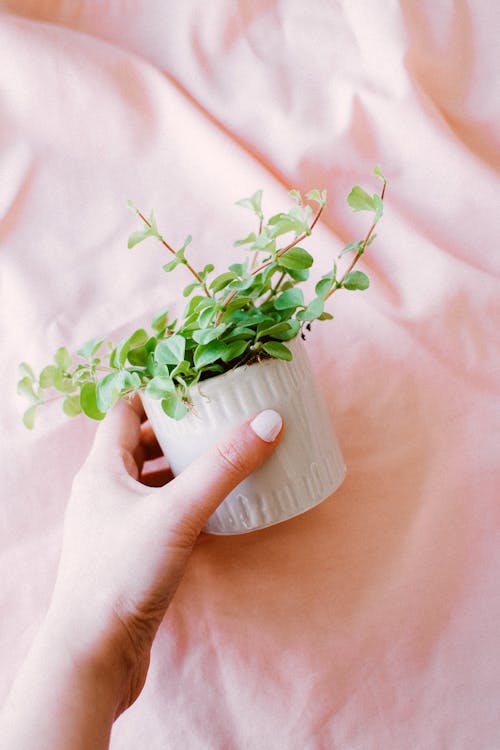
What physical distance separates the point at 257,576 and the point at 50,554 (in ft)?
0.85

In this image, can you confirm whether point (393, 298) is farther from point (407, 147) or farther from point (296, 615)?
point (296, 615)

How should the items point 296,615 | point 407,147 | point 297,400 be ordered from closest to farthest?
point 297,400 → point 296,615 → point 407,147

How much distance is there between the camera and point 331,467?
82 centimetres

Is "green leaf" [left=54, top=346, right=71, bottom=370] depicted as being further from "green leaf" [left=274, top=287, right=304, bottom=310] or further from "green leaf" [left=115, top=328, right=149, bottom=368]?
"green leaf" [left=274, top=287, right=304, bottom=310]

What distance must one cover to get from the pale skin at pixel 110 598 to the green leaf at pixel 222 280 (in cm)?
14

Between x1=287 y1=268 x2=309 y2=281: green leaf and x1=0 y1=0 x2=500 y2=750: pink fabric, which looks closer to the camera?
x1=287 y1=268 x2=309 y2=281: green leaf

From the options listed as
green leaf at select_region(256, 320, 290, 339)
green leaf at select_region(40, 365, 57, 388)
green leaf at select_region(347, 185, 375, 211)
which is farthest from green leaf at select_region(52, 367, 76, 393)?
green leaf at select_region(347, 185, 375, 211)

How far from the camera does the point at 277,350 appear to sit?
74 cm

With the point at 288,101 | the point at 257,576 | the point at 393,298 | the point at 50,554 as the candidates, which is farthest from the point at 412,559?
the point at 288,101

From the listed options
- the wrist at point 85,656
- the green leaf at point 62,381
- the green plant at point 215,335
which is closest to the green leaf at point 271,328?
the green plant at point 215,335

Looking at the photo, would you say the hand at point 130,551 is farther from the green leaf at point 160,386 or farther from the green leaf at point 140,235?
the green leaf at point 140,235

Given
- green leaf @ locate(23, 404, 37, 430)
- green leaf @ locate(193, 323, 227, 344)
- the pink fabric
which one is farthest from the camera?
the pink fabric

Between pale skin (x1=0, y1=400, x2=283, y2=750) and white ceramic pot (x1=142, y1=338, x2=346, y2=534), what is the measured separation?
0.09 ft

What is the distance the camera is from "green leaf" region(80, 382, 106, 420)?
751 mm
